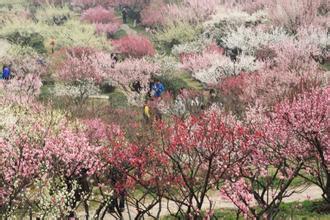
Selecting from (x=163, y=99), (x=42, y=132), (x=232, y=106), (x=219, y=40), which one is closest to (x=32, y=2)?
(x=219, y=40)

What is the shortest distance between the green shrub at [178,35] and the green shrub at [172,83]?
58.5ft

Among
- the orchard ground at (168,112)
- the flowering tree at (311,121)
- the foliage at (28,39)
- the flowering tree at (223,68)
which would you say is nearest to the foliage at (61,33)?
the orchard ground at (168,112)

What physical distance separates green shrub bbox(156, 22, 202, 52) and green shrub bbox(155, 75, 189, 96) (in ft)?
58.5

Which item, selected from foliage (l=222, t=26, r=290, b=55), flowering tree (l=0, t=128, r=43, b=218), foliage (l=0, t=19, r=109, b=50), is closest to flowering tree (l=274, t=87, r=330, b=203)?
flowering tree (l=0, t=128, r=43, b=218)

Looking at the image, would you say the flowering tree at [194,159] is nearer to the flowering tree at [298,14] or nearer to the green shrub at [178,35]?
the flowering tree at [298,14]

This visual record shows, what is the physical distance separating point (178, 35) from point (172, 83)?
2044 centimetres

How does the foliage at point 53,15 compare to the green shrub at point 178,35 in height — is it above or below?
above

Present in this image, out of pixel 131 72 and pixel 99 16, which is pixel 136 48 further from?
pixel 99 16

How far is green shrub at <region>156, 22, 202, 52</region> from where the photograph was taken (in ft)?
212

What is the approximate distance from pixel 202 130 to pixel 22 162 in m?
5.72

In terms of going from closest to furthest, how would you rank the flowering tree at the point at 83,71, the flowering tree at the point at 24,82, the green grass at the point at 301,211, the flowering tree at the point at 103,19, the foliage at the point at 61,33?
the green grass at the point at 301,211 < the flowering tree at the point at 24,82 < the flowering tree at the point at 83,71 < the foliage at the point at 61,33 < the flowering tree at the point at 103,19

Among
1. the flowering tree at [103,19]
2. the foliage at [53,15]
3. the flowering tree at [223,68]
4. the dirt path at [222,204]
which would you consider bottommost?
the dirt path at [222,204]

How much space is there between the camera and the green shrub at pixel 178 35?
212 ft

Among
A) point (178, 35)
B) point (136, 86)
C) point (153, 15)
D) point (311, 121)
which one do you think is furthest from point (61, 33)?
point (311, 121)
